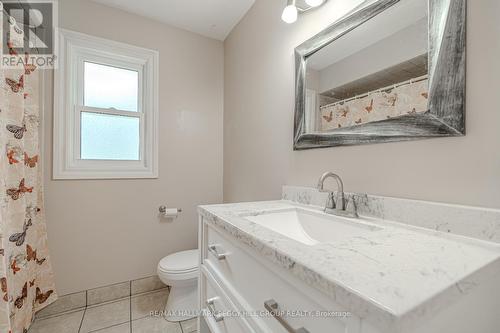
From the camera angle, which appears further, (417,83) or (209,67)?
(209,67)

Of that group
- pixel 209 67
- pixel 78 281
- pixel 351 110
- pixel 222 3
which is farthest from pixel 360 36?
pixel 78 281

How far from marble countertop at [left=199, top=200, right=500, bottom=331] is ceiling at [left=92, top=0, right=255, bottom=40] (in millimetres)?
1870

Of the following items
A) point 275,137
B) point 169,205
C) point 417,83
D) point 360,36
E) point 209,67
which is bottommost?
point 169,205

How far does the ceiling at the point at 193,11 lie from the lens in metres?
1.78

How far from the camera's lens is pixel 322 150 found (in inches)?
45.5

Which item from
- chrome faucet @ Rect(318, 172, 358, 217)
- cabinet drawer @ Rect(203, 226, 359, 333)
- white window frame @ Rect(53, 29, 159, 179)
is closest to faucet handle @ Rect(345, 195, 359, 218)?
chrome faucet @ Rect(318, 172, 358, 217)

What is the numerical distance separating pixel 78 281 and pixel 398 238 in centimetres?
217

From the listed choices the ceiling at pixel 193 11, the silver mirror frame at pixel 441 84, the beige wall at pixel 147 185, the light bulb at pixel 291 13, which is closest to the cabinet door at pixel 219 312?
the silver mirror frame at pixel 441 84

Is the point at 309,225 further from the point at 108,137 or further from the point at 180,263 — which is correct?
the point at 108,137

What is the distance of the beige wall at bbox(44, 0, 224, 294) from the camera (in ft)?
5.54

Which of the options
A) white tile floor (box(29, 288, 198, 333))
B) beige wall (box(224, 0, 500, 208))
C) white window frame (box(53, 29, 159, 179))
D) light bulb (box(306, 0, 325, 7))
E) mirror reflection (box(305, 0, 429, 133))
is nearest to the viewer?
beige wall (box(224, 0, 500, 208))

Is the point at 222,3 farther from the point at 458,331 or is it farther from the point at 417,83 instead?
the point at 458,331

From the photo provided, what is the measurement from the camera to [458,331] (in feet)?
1.38

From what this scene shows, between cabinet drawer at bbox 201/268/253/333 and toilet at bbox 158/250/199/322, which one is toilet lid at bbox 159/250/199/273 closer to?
toilet at bbox 158/250/199/322
